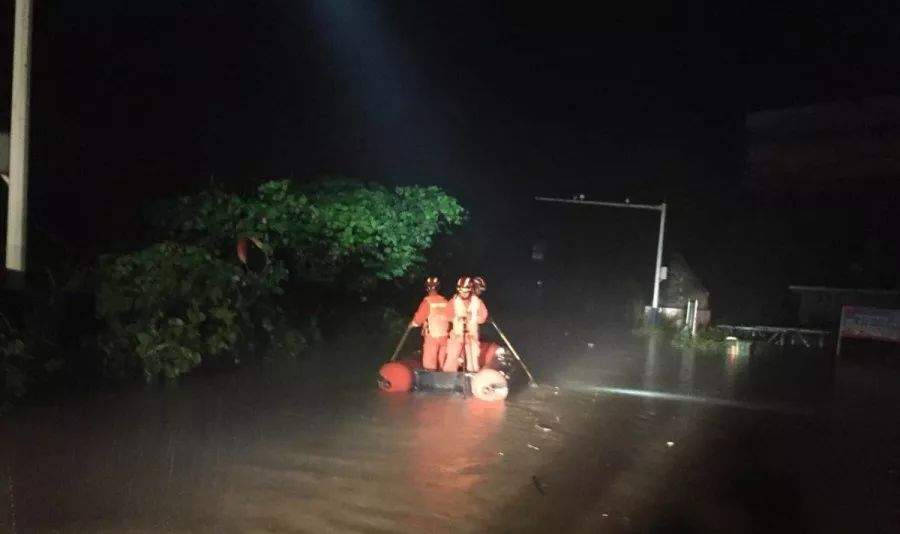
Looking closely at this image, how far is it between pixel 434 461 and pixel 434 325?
3.74 meters

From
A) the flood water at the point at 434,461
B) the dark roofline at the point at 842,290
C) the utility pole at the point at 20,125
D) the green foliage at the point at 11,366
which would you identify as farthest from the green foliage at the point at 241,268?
the dark roofline at the point at 842,290

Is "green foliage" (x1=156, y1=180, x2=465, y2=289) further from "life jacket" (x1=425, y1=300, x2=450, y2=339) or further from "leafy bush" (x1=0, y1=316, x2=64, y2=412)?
"leafy bush" (x1=0, y1=316, x2=64, y2=412)

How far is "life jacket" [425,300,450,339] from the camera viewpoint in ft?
40.7

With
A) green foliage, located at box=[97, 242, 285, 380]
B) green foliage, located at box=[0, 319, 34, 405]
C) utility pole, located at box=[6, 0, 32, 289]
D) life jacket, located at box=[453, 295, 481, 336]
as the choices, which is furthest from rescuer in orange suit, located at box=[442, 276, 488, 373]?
utility pole, located at box=[6, 0, 32, 289]

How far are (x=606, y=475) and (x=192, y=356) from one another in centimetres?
606

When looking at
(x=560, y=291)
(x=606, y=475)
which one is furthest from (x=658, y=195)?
(x=606, y=475)

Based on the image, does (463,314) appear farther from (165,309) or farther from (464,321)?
(165,309)

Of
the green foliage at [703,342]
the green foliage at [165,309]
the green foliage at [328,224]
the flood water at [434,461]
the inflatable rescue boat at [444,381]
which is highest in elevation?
the green foliage at [328,224]

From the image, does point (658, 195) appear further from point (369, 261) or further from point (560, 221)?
point (369, 261)

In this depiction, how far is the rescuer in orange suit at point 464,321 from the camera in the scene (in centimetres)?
1237

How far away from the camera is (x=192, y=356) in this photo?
12.3 m

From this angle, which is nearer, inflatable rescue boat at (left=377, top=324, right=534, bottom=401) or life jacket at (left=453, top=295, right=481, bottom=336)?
A: inflatable rescue boat at (left=377, top=324, right=534, bottom=401)

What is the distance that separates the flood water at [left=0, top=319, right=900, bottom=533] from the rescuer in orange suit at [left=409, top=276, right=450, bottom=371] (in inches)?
24.8

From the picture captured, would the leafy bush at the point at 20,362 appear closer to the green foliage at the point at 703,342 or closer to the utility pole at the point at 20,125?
the utility pole at the point at 20,125
